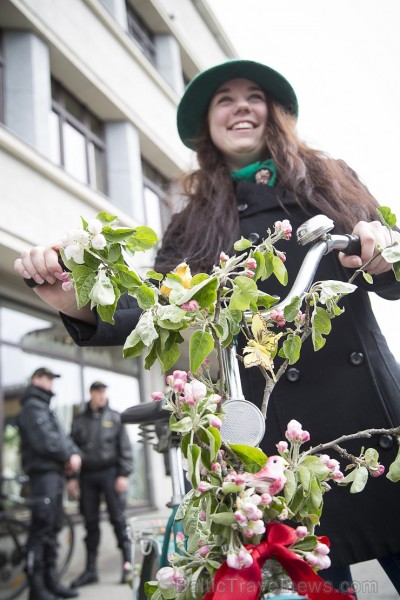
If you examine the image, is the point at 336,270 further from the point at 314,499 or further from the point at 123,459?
the point at 123,459

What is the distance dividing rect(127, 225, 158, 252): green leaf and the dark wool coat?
37cm

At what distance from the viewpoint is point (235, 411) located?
0.78 metres

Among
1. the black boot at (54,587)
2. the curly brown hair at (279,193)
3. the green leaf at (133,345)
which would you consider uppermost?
the curly brown hair at (279,193)

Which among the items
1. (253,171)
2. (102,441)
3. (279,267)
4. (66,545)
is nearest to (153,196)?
(102,441)

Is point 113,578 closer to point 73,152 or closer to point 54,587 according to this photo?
point 54,587

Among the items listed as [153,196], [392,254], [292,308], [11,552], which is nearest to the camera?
[292,308]

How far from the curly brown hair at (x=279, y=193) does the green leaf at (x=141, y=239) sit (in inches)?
28.1

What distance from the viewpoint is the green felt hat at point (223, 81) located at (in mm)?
1803

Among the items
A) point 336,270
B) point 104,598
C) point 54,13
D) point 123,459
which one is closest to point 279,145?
point 336,270

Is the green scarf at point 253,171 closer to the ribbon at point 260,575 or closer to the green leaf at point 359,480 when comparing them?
the green leaf at point 359,480

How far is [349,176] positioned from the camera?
166 cm

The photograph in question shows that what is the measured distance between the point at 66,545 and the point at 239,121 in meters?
6.33

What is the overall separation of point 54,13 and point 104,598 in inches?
312

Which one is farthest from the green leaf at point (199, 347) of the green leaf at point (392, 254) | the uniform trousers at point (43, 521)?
the uniform trousers at point (43, 521)
